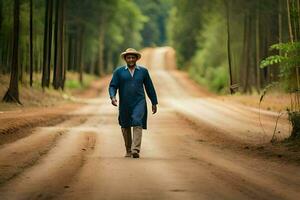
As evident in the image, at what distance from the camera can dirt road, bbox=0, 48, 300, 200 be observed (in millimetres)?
8625

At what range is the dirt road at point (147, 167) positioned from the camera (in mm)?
8625

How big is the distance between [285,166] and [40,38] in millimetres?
42387

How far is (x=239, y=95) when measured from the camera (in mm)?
47375

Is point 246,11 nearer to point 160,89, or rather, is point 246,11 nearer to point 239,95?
point 239,95

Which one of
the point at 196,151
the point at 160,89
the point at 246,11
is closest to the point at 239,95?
the point at 246,11

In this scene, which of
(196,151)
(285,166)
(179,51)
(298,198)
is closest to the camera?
(298,198)

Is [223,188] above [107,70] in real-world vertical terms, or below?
below

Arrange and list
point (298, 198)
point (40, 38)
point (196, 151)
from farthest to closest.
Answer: point (40, 38) < point (196, 151) < point (298, 198)

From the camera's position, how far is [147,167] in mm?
11258

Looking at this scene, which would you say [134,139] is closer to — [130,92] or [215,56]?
[130,92]

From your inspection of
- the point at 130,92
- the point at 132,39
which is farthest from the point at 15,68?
the point at 132,39

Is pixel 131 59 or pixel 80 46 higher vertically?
pixel 80 46

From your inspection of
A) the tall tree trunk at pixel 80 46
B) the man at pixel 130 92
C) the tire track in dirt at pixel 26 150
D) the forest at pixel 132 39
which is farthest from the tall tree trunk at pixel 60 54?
the man at pixel 130 92

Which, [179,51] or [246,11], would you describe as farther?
[179,51]
